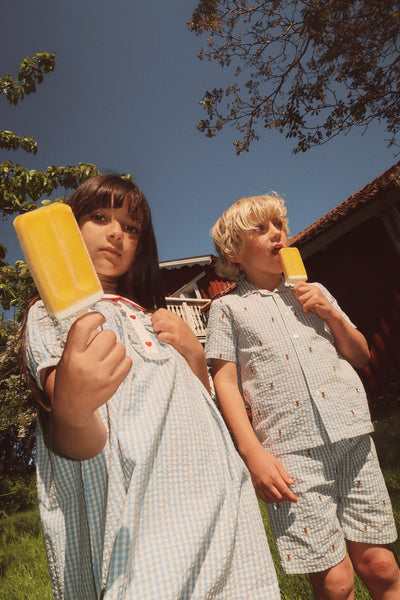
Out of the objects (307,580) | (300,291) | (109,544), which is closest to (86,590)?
(109,544)

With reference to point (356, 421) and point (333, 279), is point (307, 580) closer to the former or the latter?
point (356, 421)

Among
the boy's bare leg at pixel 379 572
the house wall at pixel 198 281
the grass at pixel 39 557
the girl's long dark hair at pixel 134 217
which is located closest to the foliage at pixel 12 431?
the grass at pixel 39 557

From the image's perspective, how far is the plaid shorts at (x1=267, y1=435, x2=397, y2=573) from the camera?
146cm

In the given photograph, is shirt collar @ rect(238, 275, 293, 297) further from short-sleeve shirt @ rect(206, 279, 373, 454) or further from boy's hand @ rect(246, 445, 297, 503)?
boy's hand @ rect(246, 445, 297, 503)

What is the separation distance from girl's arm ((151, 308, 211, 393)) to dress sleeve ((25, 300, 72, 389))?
0.35m

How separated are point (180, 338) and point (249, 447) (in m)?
0.58

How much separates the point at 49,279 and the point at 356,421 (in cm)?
142

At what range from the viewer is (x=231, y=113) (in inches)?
304

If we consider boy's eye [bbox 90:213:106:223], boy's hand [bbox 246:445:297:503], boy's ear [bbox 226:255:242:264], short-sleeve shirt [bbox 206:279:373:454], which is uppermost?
boy's eye [bbox 90:213:106:223]

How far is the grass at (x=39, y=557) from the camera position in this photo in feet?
7.82

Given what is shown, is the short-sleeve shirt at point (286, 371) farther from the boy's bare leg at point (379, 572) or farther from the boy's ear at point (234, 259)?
the boy's bare leg at point (379, 572)

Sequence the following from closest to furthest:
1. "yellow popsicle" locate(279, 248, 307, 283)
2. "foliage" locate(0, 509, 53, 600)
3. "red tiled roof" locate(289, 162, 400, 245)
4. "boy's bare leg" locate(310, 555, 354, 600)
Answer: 1. "boy's bare leg" locate(310, 555, 354, 600)
2. "yellow popsicle" locate(279, 248, 307, 283)
3. "foliage" locate(0, 509, 53, 600)
4. "red tiled roof" locate(289, 162, 400, 245)

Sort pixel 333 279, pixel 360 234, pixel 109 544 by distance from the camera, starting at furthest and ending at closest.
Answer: pixel 333 279, pixel 360 234, pixel 109 544

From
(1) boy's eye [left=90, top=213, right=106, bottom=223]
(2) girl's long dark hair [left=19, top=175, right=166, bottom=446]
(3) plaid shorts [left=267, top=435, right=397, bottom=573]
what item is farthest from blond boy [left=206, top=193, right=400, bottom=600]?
(1) boy's eye [left=90, top=213, right=106, bottom=223]
